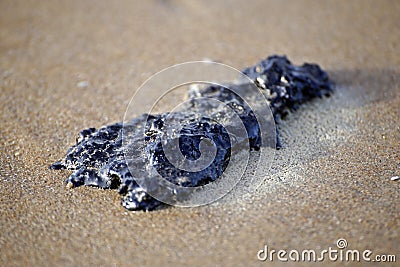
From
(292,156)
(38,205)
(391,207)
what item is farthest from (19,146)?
(391,207)

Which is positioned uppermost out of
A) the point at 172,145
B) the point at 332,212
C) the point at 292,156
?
the point at 292,156

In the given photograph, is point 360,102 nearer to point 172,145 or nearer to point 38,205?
point 172,145

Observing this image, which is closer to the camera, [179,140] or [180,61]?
[179,140]

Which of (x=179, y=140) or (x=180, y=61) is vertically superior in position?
(x=180, y=61)

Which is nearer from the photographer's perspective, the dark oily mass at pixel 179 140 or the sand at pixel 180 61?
the sand at pixel 180 61
